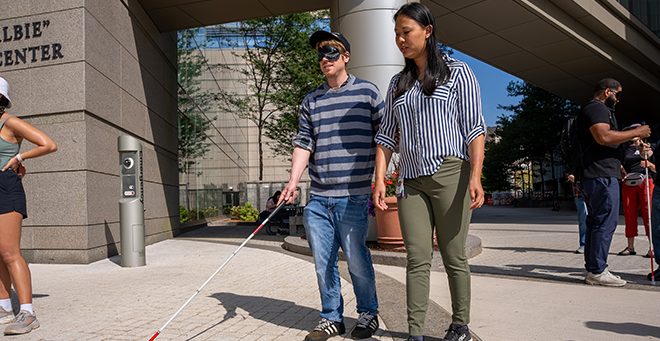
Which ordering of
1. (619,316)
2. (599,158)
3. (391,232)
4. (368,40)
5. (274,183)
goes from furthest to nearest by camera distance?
1. (274,183)
2. (368,40)
3. (391,232)
4. (599,158)
5. (619,316)

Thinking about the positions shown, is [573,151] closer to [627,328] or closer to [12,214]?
[627,328]

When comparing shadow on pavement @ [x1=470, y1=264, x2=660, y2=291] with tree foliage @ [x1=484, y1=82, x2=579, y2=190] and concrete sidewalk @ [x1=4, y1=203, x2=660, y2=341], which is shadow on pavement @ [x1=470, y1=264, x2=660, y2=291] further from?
tree foliage @ [x1=484, y1=82, x2=579, y2=190]

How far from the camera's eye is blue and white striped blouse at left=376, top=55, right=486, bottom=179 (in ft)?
9.18

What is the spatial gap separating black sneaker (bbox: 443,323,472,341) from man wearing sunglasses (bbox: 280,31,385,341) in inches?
20.1

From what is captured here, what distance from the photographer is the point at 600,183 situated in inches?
187

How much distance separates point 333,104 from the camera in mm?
3291

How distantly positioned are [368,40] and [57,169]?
5531 millimetres

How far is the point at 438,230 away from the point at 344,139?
0.85m

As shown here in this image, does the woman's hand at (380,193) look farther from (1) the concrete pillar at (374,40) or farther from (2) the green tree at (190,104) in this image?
(2) the green tree at (190,104)

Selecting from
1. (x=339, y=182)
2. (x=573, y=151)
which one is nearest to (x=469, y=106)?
(x=339, y=182)

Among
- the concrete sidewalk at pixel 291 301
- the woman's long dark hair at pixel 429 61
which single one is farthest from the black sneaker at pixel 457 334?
the woman's long dark hair at pixel 429 61

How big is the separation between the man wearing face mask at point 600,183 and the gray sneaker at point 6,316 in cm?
508

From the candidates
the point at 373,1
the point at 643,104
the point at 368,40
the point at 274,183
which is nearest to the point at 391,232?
the point at 368,40

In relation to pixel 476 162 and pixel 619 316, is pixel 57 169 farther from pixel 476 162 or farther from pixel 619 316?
pixel 619 316
